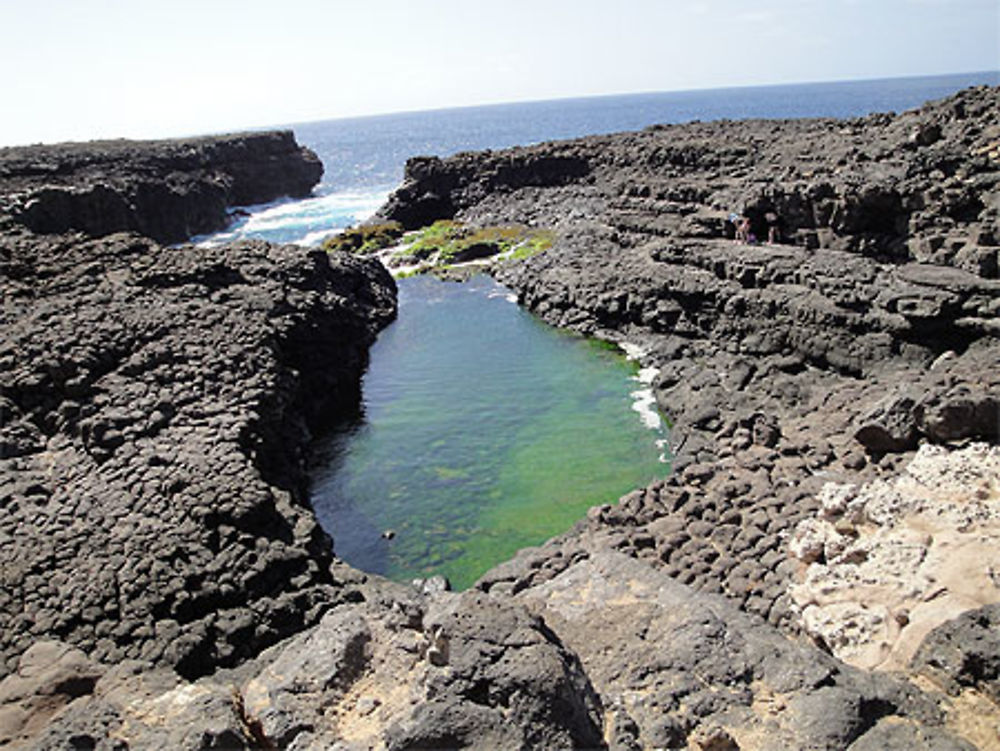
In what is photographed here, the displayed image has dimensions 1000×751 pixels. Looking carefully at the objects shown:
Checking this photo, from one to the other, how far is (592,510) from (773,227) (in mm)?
17732

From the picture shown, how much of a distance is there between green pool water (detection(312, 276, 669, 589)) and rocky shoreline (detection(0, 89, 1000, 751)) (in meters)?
1.53

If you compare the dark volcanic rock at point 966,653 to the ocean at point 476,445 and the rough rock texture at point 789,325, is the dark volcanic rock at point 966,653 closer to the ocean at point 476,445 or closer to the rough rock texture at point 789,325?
the rough rock texture at point 789,325

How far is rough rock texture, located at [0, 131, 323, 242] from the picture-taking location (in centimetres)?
5206

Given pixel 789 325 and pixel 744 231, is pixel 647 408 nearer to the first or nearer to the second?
pixel 789 325

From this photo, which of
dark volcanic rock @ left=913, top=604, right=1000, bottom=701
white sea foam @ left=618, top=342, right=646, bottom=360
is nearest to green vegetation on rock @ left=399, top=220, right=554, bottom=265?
white sea foam @ left=618, top=342, right=646, bottom=360

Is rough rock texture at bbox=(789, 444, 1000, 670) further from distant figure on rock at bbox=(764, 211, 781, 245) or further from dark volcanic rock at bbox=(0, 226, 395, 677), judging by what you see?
distant figure on rock at bbox=(764, 211, 781, 245)

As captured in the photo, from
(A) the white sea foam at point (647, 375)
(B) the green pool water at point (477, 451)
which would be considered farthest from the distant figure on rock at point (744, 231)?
(A) the white sea foam at point (647, 375)

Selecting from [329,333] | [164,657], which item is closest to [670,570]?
[164,657]

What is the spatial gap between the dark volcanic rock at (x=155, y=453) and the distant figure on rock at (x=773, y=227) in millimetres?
18467

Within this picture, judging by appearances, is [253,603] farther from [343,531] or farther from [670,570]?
[670,570]

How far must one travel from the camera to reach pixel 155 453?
1870cm

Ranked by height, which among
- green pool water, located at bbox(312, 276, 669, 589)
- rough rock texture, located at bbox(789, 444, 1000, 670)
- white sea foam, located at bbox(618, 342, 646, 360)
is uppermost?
rough rock texture, located at bbox(789, 444, 1000, 670)

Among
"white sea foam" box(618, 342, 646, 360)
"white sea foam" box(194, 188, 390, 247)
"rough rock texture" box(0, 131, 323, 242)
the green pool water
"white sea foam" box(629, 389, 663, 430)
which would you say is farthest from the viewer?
"white sea foam" box(194, 188, 390, 247)

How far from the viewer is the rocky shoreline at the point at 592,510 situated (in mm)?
9672
